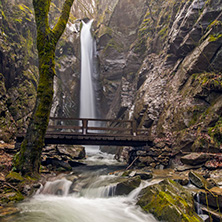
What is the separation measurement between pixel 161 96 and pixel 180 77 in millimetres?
2249

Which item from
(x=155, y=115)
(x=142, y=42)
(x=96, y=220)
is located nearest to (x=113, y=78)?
(x=142, y=42)

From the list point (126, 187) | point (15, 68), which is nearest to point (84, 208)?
point (126, 187)

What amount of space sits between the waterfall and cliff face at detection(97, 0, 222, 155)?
590 cm

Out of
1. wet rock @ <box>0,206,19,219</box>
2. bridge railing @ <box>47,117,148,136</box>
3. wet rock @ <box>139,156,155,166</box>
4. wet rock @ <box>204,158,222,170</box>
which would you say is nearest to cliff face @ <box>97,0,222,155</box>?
wet rock @ <box>204,158,222,170</box>

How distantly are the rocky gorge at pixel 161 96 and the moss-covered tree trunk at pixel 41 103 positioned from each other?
2.80ft

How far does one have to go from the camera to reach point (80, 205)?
5.71 meters

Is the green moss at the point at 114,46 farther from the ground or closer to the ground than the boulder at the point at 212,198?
farther from the ground

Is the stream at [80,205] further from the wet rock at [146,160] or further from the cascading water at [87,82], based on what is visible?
the cascading water at [87,82]

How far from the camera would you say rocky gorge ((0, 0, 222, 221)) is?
19.1 ft

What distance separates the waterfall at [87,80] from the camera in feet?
91.8

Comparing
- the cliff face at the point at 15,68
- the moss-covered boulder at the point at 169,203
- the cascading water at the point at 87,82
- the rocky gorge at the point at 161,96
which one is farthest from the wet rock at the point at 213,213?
the cascading water at the point at 87,82

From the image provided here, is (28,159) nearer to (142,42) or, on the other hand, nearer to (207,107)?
(207,107)

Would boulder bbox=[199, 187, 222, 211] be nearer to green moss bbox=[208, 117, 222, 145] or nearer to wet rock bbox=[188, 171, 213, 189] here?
wet rock bbox=[188, 171, 213, 189]

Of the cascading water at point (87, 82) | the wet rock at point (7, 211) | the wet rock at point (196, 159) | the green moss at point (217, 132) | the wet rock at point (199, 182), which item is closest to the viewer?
the wet rock at point (7, 211)
